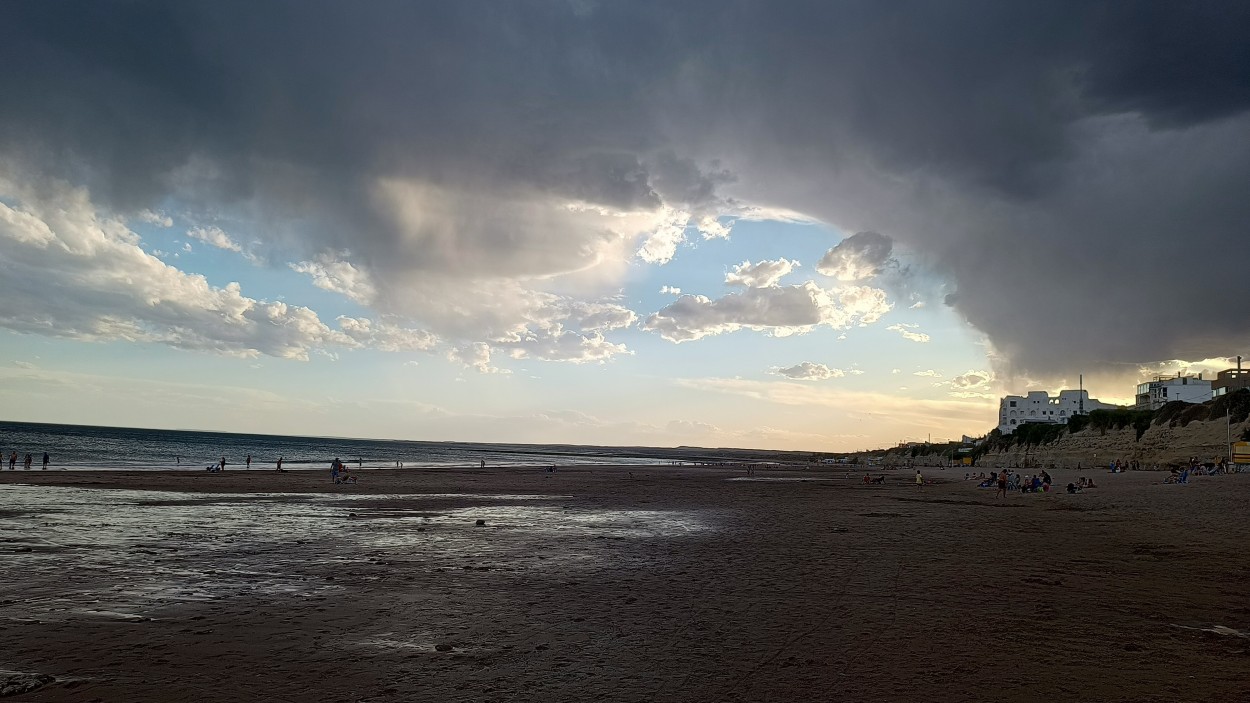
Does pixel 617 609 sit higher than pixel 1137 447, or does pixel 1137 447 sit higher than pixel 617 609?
pixel 1137 447

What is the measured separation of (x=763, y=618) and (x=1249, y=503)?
28491 millimetres

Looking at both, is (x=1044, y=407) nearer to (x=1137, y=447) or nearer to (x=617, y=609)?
(x=1137, y=447)

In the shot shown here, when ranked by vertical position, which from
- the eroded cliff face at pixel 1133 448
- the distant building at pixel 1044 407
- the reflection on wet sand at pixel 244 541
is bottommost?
the reflection on wet sand at pixel 244 541

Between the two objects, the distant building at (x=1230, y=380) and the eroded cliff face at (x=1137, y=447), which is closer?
the eroded cliff face at (x=1137, y=447)

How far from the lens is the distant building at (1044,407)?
14525cm

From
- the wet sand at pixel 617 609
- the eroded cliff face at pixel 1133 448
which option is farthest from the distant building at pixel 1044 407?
the wet sand at pixel 617 609

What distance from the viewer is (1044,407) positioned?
14775cm

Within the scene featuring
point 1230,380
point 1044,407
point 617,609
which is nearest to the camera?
point 617,609

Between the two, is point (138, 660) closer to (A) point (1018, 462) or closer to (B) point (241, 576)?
(B) point (241, 576)

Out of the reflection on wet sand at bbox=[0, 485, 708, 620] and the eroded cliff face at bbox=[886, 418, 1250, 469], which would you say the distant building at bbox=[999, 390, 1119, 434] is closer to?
the eroded cliff face at bbox=[886, 418, 1250, 469]

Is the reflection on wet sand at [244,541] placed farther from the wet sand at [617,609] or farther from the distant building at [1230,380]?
the distant building at [1230,380]

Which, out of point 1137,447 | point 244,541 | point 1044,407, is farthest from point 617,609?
point 1044,407

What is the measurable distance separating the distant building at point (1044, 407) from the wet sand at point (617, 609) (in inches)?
5493

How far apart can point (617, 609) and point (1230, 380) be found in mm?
131290
